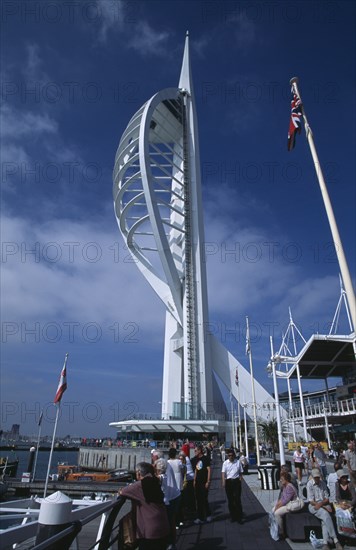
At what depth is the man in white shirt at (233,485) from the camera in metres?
6.62

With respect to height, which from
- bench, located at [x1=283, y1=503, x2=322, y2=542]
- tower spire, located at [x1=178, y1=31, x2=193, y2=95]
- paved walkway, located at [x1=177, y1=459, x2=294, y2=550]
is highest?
tower spire, located at [x1=178, y1=31, x2=193, y2=95]

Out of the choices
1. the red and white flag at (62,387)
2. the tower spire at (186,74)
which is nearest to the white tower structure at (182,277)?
the tower spire at (186,74)

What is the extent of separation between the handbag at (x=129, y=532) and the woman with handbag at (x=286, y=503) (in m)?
3.03

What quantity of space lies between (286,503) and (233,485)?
114 centimetres

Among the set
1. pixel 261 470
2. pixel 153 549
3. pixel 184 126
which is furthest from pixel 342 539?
pixel 184 126

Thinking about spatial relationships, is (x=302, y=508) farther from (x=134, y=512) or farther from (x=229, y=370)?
(x=229, y=370)

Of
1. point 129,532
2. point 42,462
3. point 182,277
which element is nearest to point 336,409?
point 182,277

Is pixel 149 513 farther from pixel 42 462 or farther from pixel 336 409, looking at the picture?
pixel 42 462

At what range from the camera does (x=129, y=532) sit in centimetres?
348

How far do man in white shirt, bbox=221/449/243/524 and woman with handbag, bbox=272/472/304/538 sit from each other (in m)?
0.98

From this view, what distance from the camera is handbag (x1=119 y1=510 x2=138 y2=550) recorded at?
135 inches

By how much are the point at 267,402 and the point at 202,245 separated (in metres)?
16.9

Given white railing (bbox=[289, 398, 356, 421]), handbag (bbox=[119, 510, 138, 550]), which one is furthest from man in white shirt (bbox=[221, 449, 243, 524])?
white railing (bbox=[289, 398, 356, 421])

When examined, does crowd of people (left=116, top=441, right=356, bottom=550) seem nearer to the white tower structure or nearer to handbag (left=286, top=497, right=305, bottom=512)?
handbag (left=286, top=497, right=305, bottom=512)
